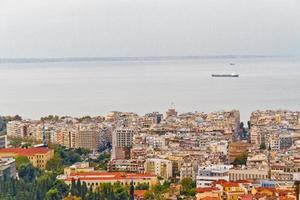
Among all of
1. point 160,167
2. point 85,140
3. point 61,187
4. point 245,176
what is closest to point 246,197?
point 61,187

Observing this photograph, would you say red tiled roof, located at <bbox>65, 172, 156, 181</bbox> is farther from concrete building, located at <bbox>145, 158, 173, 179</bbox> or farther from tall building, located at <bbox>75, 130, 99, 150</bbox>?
tall building, located at <bbox>75, 130, 99, 150</bbox>

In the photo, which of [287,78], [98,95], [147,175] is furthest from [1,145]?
[287,78]

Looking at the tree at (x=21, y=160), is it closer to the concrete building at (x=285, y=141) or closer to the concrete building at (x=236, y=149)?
the concrete building at (x=236, y=149)

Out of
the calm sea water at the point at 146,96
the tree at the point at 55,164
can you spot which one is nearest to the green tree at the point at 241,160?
the tree at the point at 55,164

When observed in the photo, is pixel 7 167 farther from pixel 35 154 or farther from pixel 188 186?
pixel 188 186

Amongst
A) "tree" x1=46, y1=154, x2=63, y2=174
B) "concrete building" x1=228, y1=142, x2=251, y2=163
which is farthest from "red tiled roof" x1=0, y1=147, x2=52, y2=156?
"concrete building" x1=228, y1=142, x2=251, y2=163
